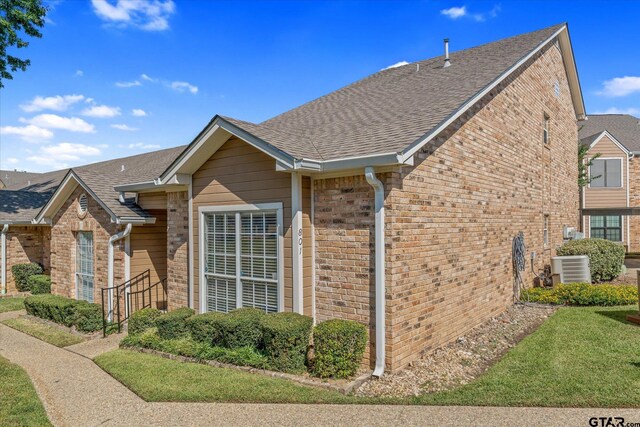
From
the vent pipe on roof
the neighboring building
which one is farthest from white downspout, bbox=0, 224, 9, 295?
the neighboring building

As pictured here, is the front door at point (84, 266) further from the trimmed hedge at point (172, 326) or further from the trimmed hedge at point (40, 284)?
the trimmed hedge at point (172, 326)

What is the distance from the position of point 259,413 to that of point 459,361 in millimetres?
3394

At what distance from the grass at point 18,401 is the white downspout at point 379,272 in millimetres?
4262

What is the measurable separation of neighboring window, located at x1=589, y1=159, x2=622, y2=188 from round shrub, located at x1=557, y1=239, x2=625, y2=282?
12615 mm

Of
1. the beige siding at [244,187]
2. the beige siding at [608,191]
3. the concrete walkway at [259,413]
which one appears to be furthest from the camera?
the beige siding at [608,191]

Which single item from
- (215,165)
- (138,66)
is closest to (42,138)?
(138,66)

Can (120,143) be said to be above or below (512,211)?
above

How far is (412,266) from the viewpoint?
21.2ft

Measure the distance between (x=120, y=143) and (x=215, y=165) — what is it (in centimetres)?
2166

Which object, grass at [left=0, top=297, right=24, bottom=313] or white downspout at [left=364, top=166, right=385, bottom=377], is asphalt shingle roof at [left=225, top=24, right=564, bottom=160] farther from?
grass at [left=0, top=297, right=24, bottom=313]

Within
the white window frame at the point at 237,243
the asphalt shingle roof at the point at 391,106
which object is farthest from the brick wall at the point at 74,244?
the asphalt shingle roof at the point at 391,106

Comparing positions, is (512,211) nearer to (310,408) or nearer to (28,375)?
(310,408)

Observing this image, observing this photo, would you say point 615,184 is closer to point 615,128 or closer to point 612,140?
point 612,140

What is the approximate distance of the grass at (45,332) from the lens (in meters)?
8.89
